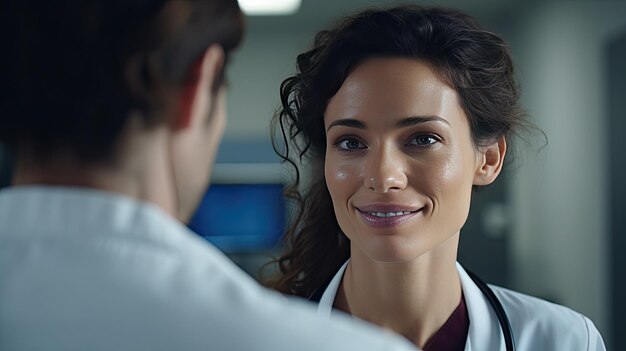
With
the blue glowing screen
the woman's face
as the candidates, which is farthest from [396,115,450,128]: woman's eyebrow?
the blue glowing screen

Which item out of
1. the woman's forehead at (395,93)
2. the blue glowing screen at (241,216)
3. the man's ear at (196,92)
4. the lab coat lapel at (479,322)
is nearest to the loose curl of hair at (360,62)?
the woman's forehead at (395,93)

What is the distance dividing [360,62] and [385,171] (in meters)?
0.19

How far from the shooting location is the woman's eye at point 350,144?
111 cm

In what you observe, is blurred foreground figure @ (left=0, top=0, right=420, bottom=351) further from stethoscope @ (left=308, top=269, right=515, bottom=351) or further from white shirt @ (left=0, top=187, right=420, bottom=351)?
stethoscope @ (left=308, top=269, right=515, bottom=351)

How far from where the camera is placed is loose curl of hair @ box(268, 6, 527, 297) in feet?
3.65

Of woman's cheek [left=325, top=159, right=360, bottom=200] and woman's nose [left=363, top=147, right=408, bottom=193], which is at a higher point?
woman's nose [left=363, top=147, right=408, bottom=193]

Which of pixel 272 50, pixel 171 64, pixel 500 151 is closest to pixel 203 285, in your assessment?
pixel 171 64

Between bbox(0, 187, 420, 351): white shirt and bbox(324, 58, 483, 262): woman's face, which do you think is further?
bbox(324, 58, 483, 262): woman's face

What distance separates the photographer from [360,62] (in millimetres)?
1125

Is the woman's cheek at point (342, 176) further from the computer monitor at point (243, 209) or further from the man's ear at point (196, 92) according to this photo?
the computer monitor at point (243, 209)

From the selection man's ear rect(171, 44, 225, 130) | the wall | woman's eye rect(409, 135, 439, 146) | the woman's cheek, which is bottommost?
the wall

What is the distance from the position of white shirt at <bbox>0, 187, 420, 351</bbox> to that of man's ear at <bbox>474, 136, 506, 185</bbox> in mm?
680

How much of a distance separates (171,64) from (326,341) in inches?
9.2

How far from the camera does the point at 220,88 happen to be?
61cm
